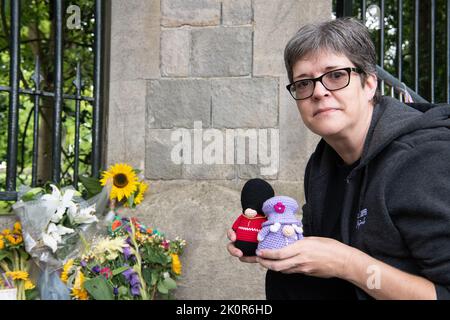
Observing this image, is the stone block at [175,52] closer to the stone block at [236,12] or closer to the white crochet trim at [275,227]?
the stone block at [236,12]

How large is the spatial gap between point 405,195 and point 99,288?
4.75 ft

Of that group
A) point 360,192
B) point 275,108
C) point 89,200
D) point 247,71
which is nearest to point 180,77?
point 247,71

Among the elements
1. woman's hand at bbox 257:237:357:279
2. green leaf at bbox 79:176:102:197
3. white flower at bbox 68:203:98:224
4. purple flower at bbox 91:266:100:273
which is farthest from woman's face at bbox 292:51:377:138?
green leaf at bbox 79:176:102:197

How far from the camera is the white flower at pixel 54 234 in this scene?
247 centimetres

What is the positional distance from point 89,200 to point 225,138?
76 centimetres

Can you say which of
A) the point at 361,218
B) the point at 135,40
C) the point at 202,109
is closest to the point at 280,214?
the point at 361,218

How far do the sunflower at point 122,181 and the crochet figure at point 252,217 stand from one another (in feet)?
3.68

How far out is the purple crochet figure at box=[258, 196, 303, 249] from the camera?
1.51 m

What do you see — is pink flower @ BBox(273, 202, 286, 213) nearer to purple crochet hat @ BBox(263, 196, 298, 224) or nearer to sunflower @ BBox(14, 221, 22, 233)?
purple crochet hat @ BBox(263, 196, 298, 224)

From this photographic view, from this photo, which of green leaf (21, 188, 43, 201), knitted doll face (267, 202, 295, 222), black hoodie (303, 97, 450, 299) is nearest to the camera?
black hoodie (303, 97, 450, 299)

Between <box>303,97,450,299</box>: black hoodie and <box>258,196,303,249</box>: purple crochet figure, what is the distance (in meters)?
0.16

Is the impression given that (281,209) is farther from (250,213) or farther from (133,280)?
(133,280)

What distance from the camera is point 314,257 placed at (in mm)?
1439

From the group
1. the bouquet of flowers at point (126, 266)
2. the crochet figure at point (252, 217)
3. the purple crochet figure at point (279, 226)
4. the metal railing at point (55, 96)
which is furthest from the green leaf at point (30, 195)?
the purple crochet figure at point (279, 226)
